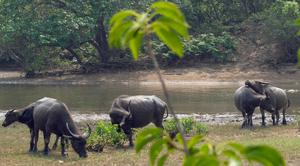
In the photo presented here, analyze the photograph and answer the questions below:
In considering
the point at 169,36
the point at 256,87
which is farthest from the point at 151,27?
the point at 256,87

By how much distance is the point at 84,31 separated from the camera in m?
32.5

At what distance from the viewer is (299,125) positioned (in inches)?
637

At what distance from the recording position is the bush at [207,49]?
32241mm

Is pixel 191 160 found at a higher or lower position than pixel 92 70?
higher

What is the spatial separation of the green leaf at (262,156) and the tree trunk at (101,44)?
105ft

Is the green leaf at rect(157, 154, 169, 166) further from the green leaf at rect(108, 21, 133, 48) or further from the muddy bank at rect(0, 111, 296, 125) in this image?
the muddy bank at rect(0, 111, 296, 125)

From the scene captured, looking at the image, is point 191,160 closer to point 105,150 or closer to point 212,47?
point 105,150

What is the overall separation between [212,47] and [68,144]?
775 inches

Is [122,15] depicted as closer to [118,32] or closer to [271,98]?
[118,32]

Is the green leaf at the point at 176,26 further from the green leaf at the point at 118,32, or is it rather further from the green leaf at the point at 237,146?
the green leaf at the point at 237,146

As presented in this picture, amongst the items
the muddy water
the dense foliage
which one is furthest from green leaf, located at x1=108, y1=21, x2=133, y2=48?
the dense foliage

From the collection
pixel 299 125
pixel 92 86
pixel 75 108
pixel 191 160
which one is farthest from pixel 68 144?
pixel 92 86

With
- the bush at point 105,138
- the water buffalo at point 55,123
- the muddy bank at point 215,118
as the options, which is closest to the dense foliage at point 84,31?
the muddy bank at point 215,118

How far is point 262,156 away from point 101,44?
3281 centimetres
